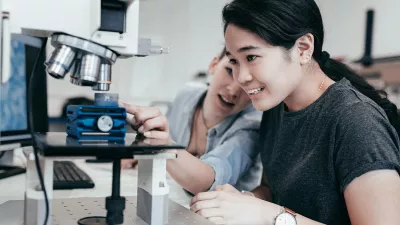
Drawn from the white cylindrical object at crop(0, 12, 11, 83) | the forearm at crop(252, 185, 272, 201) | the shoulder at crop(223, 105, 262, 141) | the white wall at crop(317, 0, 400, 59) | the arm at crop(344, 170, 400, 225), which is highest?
the white wall at crop(317, 0, 400, 59)

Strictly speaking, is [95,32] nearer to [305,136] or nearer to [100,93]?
[100,93]

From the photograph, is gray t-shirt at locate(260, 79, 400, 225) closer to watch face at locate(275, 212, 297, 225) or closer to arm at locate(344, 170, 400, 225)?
arm at locate(344, 170, 400, 225)

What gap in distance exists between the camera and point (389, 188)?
834 millimetres

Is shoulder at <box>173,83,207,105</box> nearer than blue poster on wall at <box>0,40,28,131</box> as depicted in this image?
No

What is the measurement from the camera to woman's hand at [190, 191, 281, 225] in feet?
2.92

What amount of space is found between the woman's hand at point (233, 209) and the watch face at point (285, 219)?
15 mm

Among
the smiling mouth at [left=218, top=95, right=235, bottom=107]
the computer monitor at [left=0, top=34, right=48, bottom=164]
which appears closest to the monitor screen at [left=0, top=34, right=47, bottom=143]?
the computer monitor at [left=0, top=34, right=48, bottom=164]

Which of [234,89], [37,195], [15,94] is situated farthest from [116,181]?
[15,94]

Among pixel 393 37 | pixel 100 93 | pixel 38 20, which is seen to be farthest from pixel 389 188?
pixel 393 37

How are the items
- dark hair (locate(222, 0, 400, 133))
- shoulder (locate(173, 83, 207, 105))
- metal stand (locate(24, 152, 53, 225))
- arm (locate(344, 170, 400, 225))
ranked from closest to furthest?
metal stand (locate(24, 152, 53, 225)) → arm (locate(344, 170, 400, 225)) → dark hair (locate(222, 0, 400, 133)) → shoulder (locate(173, 83, 207, 105))

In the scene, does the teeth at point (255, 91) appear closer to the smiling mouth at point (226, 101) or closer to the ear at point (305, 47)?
the ear at point (305, 47)

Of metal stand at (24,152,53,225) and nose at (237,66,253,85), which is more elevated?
nose at (237,66,253,85)

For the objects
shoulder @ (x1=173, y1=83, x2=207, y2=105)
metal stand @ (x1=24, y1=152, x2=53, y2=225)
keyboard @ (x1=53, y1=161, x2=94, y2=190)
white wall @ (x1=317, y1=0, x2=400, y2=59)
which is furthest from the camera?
white wall @ (x1=317, y1=0, x2=400, y2=59)

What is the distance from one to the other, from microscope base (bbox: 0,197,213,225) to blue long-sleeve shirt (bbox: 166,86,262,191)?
15.3 inches
